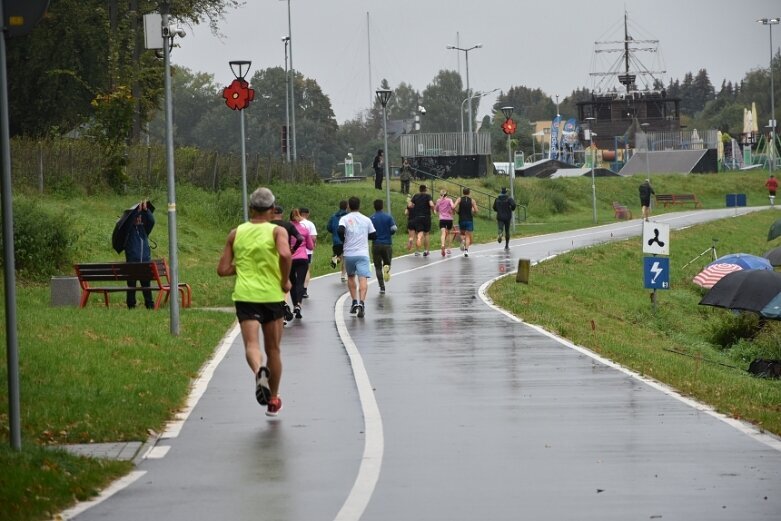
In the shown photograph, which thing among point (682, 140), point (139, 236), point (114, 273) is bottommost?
point (114, 273)

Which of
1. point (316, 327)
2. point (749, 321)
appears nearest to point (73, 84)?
point (749, 321)

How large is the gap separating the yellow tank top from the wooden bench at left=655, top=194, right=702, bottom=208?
70.0 m

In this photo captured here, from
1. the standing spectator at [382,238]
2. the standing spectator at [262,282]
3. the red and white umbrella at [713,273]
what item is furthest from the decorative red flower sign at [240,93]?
the standing spectator at [262,282]

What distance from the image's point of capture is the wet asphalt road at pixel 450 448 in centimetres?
875

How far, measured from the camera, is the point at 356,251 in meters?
22.9

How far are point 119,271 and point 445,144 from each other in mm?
54838

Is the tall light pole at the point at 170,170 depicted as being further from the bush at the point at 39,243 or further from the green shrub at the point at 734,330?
the green shrub at the point at 734,330

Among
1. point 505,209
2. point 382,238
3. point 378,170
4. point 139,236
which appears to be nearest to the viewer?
point 139,236

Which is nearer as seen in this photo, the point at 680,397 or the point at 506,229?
the point at 680,397

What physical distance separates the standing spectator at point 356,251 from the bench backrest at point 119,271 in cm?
322

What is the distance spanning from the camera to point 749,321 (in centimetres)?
3338

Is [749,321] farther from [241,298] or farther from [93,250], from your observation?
[241,298]

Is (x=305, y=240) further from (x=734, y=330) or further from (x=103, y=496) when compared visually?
(x=103, y=496)

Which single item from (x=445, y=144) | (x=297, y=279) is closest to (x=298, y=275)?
(x=297, y=279)
